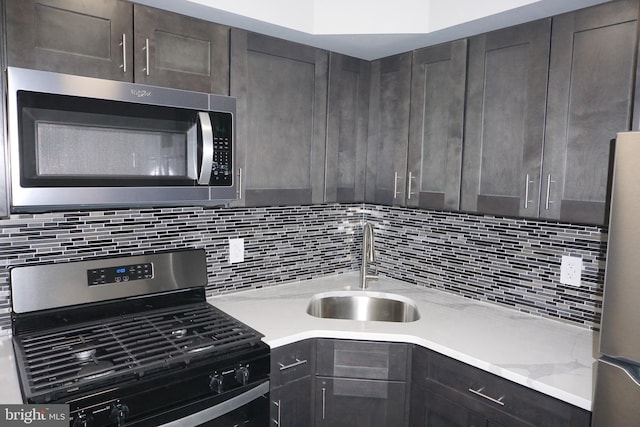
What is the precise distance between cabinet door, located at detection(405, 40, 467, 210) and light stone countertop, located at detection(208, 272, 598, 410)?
52 cm

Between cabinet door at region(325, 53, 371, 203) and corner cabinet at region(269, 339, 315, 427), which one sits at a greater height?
cabinet door at region(325, 53, 371, 203)

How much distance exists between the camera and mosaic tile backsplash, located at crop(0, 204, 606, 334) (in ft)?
5.93

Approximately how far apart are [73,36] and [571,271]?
6.97 ft

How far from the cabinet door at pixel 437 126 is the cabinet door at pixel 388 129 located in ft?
0.18

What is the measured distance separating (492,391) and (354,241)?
55.6 inches

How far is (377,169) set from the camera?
2.42m

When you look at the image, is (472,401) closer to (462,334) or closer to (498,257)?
(462,334)

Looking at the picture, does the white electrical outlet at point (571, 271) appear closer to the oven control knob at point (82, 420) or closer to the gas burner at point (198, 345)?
the gas burner at point (198, 345)

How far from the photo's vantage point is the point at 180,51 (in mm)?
1744

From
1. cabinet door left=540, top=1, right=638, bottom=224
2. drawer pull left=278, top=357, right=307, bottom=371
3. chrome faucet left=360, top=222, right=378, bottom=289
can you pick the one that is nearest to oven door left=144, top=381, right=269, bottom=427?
drawer pull left=278, top=357, right=307, bottom=371

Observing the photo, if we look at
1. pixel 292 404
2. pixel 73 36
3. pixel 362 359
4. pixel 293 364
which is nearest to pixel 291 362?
pixel 293 364

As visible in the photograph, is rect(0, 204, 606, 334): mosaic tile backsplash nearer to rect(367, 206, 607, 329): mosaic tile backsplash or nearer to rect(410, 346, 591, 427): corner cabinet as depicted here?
rect(367, 206, 607, 329): mosaic tile backsplash

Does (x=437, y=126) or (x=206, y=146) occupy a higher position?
(x=437, y=126)

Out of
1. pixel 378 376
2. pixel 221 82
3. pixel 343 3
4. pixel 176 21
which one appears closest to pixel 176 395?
pixel 378 376
